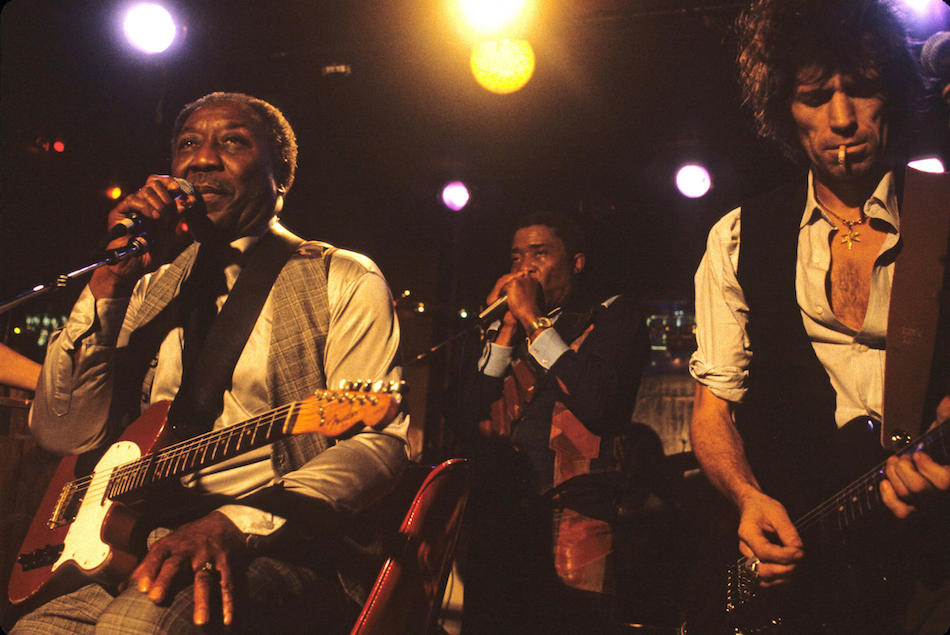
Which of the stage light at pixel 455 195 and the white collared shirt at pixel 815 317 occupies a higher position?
the stage light at pixel 455 195

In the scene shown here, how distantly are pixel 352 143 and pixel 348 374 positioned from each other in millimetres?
4234

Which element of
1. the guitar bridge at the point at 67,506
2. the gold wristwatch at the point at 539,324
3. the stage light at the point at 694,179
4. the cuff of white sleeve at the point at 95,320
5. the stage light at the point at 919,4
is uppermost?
the stage light at the point at 919,4

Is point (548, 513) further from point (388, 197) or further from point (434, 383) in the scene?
point (388, 197)

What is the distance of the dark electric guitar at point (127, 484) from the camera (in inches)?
67.2

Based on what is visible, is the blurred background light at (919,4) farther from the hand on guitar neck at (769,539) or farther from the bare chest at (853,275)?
the hand on guitar neck at (769,539)

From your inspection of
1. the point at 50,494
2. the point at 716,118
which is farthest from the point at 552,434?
the point at 716,118

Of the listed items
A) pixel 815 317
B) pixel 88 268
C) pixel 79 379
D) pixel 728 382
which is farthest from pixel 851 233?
pixel 79 379

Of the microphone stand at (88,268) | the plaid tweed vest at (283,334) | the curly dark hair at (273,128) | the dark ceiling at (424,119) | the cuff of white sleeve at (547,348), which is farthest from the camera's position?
the dark ceiling at (424,119)

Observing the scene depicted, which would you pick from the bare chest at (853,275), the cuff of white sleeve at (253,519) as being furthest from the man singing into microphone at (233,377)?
the bare chest at (853,275)

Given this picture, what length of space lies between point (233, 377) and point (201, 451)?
1.27 feet

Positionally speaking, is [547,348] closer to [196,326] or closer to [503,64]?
[196,326]

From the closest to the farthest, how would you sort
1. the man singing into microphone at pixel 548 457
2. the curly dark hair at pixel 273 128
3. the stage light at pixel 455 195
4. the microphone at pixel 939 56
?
the microphone at pixel 939 56, the curly dark hair at pixel 273 128, the man singing into microphone at pixel 548 457, the stage light at pixel 455 195

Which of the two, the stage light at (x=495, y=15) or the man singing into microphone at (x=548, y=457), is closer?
the man singing into microphone at (x=548, y=457)

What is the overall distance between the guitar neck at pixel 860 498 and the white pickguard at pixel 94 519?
1.94 m
